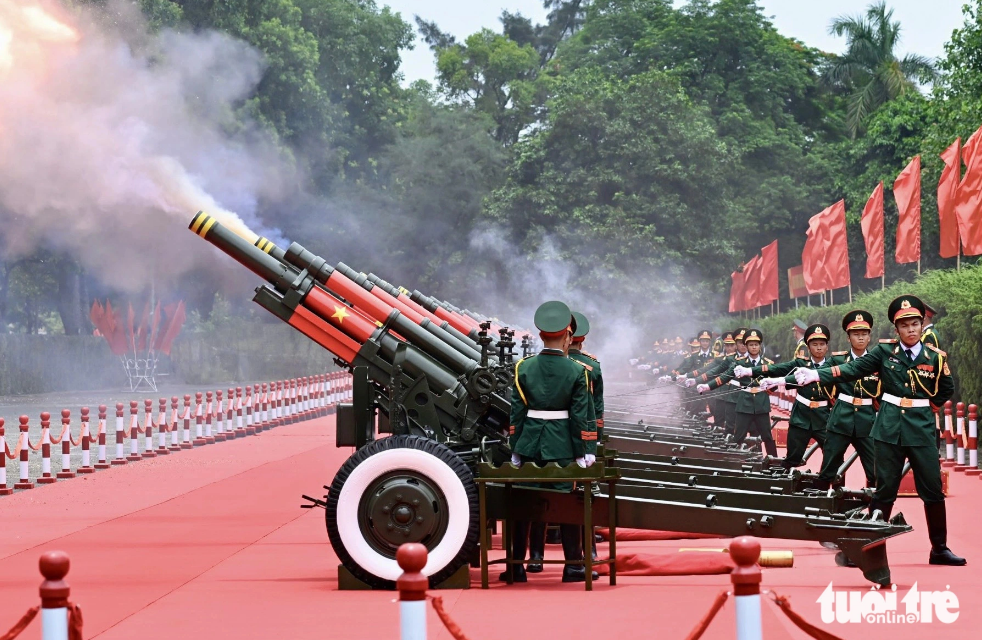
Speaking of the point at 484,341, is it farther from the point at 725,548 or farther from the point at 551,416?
the point at 725,548

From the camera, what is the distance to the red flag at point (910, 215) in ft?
87.7

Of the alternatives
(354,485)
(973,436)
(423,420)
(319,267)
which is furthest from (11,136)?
(973,436)

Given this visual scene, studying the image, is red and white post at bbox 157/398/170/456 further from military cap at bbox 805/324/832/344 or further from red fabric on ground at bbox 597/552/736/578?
red fabric on ground at bbox 597/552/736/578

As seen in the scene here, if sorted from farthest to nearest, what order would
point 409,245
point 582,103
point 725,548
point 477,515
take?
point 409,245, point 582,103, point 725,548, point 477,515

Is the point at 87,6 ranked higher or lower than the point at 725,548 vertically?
higher

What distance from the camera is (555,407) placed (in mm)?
9578

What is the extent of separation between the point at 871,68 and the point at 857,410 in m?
48.8

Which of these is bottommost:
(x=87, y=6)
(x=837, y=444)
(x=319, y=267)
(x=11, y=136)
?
(x=837, y=444)

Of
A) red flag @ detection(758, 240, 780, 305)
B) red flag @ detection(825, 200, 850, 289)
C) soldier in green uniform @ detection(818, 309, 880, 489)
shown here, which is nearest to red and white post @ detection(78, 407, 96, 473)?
soldier in green uniform @ detection(818, 309, 880, 489)

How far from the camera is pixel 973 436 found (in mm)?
18516

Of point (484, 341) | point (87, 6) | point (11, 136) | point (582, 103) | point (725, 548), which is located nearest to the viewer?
point (484, 341)

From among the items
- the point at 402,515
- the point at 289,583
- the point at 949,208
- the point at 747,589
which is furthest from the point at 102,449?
the point at 747,589

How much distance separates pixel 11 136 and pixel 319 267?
23.9ft

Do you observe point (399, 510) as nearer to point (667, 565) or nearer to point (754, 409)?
point (667, 565)
